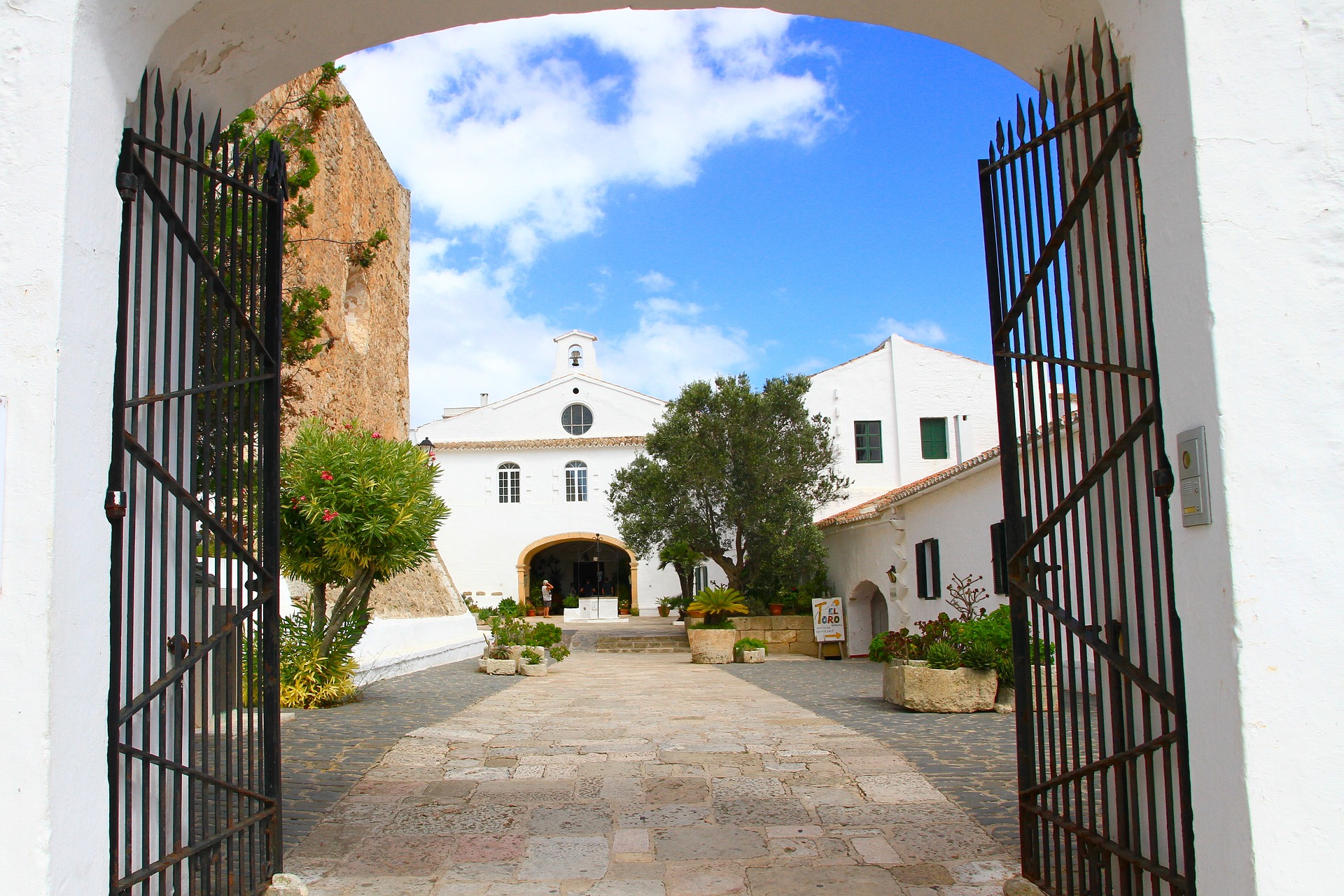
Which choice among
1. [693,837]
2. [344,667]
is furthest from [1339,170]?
[344,667]

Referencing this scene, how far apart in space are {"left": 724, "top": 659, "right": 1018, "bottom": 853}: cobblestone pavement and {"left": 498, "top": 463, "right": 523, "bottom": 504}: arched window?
2140 centimetres

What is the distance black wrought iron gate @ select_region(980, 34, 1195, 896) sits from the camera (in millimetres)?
2951

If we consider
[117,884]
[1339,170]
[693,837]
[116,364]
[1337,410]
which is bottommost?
[693,837]

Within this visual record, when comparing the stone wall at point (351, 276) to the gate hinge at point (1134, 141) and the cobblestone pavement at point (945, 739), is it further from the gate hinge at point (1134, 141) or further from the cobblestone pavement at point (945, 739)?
the gate hinge at point (1134, 141)

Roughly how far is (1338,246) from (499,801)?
455 cm

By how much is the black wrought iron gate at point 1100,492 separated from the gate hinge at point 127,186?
297 cm

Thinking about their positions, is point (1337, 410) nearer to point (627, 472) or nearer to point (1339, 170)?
point (1339, 170)

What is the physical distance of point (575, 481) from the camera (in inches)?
1310

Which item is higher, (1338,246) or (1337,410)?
(1338,246)

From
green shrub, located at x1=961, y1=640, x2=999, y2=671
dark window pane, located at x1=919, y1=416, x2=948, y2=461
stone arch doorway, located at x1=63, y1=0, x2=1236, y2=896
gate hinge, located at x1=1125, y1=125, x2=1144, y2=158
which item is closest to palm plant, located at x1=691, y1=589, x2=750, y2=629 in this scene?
dark window pane, located at x1=919, y1=416, x2=948, y2=461

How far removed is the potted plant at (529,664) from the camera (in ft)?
47.0

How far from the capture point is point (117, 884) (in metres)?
2.82

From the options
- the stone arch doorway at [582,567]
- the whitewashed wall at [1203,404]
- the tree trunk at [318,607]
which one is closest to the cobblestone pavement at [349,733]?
the tree trunk at [318,607]

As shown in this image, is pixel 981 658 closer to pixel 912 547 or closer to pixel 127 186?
pixel 912 547
